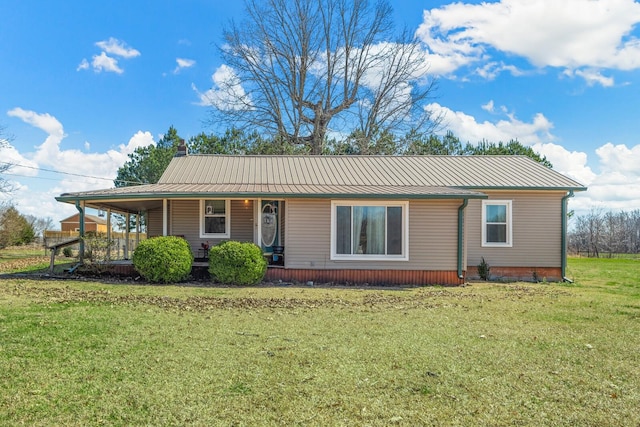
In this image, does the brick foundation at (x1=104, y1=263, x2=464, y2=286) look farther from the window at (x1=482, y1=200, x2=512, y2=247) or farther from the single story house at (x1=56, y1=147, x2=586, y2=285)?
the window at (x1=482, y1=200, x2=512, y2=247)

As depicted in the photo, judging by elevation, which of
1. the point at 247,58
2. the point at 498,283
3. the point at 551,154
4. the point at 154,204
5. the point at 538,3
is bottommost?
the point at 498,283

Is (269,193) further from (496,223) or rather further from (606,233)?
(606,233)

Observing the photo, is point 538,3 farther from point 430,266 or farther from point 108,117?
point 108,117

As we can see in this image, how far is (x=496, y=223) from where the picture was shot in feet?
44.3

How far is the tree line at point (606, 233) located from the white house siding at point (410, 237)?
21.0m

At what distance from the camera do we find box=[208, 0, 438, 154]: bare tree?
83.4 ft

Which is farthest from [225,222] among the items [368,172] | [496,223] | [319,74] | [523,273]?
Answer: [319,74]

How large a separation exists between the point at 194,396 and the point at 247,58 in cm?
2443

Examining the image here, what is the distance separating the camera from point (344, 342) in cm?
538

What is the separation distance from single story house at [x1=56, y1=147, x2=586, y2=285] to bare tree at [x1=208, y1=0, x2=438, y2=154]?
9924 mm

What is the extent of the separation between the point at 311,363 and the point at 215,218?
9265 millimetres

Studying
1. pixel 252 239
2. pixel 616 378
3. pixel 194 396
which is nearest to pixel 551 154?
pixel 252 239

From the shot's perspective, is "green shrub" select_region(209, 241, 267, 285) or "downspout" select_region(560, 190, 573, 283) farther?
"downspout" select_region(560, 190, 573, 283)

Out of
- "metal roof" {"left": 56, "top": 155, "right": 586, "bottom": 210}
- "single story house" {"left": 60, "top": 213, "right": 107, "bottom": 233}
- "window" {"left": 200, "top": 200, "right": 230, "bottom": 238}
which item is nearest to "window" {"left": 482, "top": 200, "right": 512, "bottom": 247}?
"metal roof" {"left": 56, "top": 155, "right": 586, "bottom": 210}
